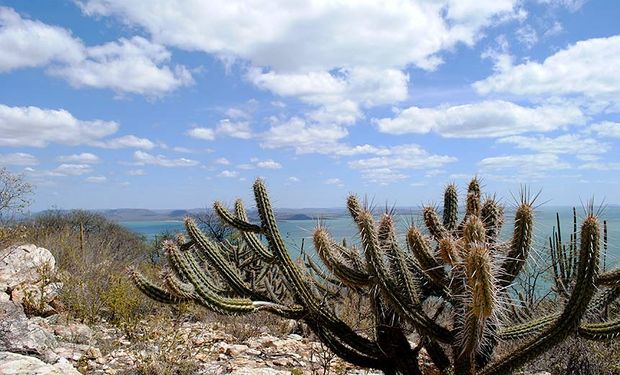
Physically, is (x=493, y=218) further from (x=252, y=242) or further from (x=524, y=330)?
(x=252, y=242)

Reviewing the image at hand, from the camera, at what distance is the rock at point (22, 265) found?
897 centimetres

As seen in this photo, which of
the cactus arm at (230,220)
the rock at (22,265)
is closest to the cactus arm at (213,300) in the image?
the cactus arm at (230,220)

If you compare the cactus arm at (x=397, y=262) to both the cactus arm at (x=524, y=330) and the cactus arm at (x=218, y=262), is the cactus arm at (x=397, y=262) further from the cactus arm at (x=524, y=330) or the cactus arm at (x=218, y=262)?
the cactus arm at (x=218, y=262)

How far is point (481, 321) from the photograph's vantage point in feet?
9.44

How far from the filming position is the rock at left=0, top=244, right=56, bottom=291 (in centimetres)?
A: 897

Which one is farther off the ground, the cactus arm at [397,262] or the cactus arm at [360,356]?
the cactus arm at [397,262]

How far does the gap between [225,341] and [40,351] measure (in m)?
2.21

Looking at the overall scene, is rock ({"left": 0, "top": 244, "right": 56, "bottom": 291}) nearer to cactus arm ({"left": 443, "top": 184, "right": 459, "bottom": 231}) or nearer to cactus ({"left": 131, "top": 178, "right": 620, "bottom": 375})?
cactus ({"left": 131, "top": 178, "right": 620, "bottom": 375})

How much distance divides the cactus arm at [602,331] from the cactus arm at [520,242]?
1.92 feet

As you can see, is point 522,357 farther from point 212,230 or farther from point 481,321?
point 212,230

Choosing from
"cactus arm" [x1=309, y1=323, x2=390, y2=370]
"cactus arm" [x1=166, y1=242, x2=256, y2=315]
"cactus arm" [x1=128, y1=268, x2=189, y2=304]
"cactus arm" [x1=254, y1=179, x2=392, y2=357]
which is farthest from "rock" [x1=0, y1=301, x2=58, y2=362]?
"cactus arm" [x1=309, y1=323, x2=390, y2=370]

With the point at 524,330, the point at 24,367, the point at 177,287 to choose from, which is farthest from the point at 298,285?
the point at 24,367

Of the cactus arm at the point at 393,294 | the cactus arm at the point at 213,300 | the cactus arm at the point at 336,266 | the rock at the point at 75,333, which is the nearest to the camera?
the cactus arm at the point at 393,294

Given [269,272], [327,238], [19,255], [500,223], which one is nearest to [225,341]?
[269,272]
